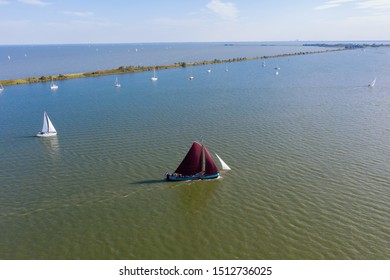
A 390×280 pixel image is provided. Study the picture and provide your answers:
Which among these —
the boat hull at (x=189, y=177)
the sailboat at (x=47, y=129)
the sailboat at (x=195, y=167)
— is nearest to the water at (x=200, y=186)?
the boat hull at (x=189, y=177)

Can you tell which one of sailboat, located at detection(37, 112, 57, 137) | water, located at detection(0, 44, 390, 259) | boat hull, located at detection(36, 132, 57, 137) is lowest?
water, located at detection(0, 44, 390, 259)

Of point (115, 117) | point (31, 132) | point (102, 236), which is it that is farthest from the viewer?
point (115, 117)

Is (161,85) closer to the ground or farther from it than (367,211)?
farther from it

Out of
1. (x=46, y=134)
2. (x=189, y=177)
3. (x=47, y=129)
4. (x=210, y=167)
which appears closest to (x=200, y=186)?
(x=189, y=177)

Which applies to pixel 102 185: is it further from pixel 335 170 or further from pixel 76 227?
pixel 335 170

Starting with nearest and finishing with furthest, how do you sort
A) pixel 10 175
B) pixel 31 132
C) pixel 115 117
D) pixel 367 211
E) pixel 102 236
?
pixel 102 236 < pixel 367 211 < pixel 10 175 < pixel 31 132 < pixel 115 117

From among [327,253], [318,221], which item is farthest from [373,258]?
[318,221]

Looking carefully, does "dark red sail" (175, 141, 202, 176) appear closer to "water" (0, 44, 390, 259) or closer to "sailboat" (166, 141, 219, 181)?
"sailboat" (166, 141, 219, 181)

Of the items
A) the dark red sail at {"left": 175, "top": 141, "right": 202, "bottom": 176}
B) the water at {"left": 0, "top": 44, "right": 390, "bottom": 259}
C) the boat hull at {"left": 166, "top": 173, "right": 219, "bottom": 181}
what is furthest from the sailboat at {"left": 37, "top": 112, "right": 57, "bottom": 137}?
the dark red sail at {"left": 175, "top": 141, "right": 202, "bottom": 176}
